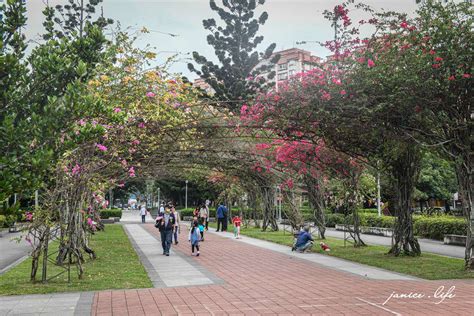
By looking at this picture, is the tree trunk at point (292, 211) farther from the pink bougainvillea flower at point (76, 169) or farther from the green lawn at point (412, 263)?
the pink bougainvillea flower at point (76, 169)

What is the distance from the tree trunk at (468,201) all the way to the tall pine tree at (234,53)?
2307 cm

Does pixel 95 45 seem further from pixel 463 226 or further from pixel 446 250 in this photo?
pixel 463 226

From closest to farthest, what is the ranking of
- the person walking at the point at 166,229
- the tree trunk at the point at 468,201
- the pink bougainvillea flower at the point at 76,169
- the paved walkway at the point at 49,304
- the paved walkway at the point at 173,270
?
the paved walkway at the point at 49,304 → the paved walkway at the point at 173,270 → the pink bougainvillea flower at the point at 76,169 → the tree trunk at the point at 468,201 → the person walking at the point at 166,229

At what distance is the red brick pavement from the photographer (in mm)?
7062

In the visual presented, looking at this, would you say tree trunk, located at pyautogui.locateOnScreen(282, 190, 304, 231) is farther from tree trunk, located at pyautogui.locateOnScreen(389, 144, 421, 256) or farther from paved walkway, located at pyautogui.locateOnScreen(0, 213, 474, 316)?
paved walkway, located at pyautogui.locateOnScreen(0, 213, 474, 316)

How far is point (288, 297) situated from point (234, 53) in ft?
94.1

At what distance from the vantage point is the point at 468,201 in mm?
11523

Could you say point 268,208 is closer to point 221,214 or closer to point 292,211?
point 221,214

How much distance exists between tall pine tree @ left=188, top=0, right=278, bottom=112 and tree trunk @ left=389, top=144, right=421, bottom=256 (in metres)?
20.4

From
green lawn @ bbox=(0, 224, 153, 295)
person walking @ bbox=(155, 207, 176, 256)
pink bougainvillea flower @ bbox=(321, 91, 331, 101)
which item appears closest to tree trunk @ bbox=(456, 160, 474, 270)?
pink bougainvillea flower @ bbox=(321, 91, 331, 101)

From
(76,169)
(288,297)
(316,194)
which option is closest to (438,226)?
(316,194)

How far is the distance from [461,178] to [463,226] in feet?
29.0

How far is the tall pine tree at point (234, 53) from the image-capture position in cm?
3403

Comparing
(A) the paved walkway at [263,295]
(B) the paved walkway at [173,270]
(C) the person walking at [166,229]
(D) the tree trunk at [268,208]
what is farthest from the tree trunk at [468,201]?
(D) the tree trunk at [268,208]
